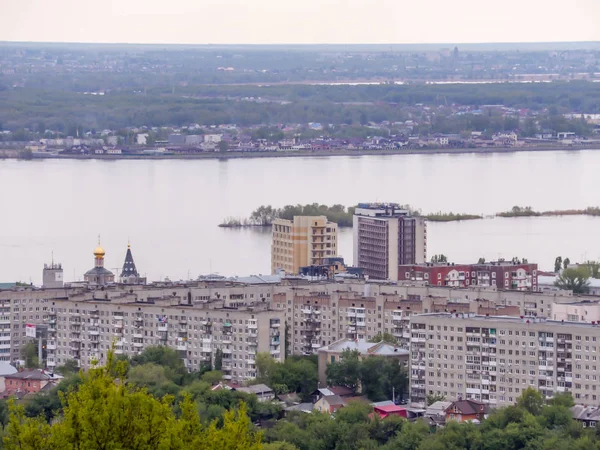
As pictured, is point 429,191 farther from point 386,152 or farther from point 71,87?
point 71,87

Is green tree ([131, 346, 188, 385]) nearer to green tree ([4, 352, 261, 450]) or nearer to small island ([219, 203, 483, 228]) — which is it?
green tree ([4, 352, 261, 450])

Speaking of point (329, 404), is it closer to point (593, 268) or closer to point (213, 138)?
point (593, 268)

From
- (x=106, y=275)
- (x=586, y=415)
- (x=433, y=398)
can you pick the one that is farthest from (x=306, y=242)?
(x=586, y=415)

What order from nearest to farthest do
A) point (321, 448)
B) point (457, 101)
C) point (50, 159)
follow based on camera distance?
point (321, 448) → point (50, 159) → point (457, 101)

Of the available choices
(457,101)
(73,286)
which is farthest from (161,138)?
(73,286)

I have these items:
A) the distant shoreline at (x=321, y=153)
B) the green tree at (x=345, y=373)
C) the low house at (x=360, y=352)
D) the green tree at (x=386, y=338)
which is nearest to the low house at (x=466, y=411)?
the green tree at (x=345, y=373)
